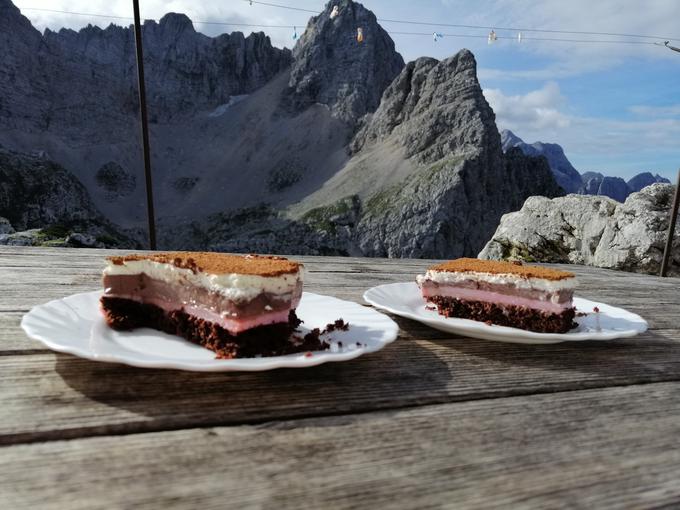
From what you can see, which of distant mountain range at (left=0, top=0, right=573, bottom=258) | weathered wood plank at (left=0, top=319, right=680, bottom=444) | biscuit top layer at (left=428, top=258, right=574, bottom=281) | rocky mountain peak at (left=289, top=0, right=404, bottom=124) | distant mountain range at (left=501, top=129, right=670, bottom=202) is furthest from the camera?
distant mountain range at (left=501, top=129, right=670, bottom=202)

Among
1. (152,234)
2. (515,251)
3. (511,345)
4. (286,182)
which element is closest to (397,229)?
(286,182)

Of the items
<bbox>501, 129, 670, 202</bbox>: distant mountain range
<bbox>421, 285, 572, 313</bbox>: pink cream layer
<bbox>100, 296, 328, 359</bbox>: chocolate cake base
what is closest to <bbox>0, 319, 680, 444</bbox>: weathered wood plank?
<bbox>100, 296, 328, 359</bbox>: chocolate cake base

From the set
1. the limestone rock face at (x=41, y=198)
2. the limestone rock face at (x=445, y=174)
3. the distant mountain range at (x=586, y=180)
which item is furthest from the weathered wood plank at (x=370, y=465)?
the distant mountain range at (x=586, y=180)

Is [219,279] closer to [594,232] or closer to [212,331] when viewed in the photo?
[212,331]

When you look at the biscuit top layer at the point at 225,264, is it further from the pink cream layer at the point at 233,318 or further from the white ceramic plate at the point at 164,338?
the white ceramic plate at the point at 164,338

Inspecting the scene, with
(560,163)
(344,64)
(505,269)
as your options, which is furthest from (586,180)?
(505,269)

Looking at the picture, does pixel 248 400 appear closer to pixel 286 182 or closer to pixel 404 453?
pixel 404 453

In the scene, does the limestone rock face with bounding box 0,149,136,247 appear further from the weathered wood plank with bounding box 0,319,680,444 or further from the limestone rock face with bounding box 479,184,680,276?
the weathered wood plank with bounding box 0,319,680,444
